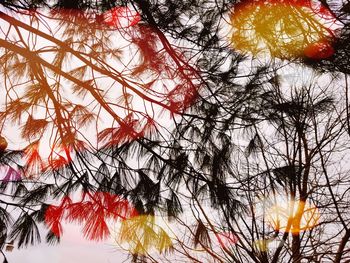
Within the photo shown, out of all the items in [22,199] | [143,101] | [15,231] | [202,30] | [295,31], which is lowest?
[15,231]

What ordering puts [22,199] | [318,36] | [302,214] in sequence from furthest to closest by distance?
[302,214] → [22,199] → [318,36]

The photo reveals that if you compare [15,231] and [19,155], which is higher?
[19,155]

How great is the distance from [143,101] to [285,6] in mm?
1242

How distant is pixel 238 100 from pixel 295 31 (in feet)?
2.15

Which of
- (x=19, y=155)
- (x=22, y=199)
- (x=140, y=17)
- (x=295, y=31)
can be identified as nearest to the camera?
(x=295, y=31)

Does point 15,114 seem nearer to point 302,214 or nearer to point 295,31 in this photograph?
point 295,31

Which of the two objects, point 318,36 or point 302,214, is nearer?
point 318,36

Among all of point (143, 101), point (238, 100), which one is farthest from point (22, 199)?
point (238, 100)

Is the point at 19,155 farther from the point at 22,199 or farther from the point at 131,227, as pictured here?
the point at 131,227

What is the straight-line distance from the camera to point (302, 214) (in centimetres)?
427

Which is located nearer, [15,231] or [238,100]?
[238,100]

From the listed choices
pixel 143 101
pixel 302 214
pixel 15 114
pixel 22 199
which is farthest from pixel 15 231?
pixel 302 214

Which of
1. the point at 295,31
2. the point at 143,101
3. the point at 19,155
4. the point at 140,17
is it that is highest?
the point at 140,17

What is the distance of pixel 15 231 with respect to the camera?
2.82 m
